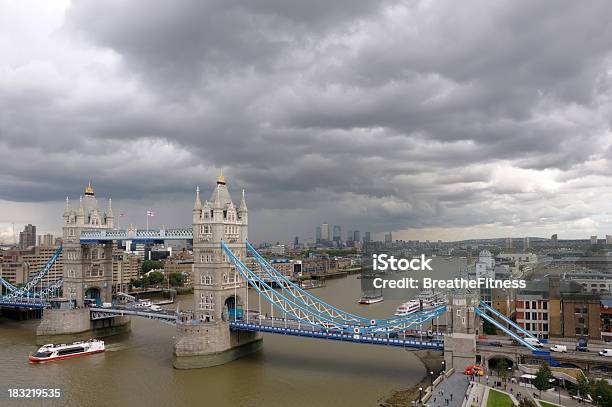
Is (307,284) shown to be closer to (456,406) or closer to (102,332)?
(102,332)

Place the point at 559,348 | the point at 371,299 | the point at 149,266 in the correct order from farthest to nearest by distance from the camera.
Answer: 1. the point at 149,266
2. the point at 371,299
3. the point at 559,348

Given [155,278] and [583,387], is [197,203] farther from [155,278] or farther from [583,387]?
[155,278]

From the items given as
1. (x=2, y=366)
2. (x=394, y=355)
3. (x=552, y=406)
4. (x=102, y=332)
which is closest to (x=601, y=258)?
(x=394, y=355)

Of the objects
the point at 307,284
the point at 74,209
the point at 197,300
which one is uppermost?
the point at 74,209

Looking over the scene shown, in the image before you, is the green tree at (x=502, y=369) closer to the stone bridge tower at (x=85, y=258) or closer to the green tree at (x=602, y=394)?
the green tree at (x=602, y=394)

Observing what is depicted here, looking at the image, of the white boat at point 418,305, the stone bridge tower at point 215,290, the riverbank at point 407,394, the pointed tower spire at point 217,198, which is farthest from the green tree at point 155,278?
the riverbank at point 407,394

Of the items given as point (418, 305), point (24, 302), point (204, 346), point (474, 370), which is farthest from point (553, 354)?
point (24, 302)
